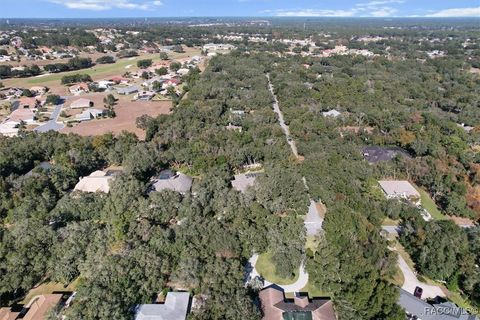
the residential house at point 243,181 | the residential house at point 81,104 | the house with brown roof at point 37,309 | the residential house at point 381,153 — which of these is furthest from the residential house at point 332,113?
the house with brown roof at point 37,309

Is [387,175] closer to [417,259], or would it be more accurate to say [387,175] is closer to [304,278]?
[417,259]

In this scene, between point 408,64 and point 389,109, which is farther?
point 408,64

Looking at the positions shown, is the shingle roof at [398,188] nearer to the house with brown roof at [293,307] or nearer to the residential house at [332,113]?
the house with brown roof at [293,307]

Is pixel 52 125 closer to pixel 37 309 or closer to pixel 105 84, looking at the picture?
pixel 105 84

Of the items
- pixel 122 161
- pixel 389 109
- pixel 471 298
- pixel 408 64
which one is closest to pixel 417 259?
pixel 471 298

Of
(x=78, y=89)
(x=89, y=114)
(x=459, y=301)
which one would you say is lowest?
(x=459, y=301)

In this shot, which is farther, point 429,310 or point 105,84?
point 105,84

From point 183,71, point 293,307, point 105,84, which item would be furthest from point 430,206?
point 183,71
